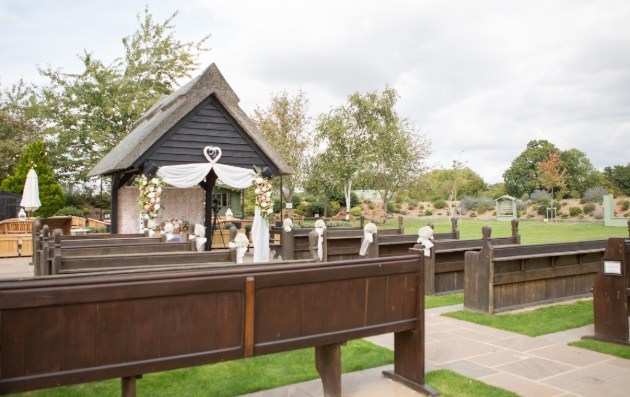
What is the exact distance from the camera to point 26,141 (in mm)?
31406

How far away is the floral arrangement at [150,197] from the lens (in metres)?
12.5

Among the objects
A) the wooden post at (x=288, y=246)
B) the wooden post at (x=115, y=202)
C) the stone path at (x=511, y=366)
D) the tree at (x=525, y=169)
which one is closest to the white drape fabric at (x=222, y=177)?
the wooden post at (x=288, y=246)

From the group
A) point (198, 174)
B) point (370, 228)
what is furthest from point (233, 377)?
point (198, 174)

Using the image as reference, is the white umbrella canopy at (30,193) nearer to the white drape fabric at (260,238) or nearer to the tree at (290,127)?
the white drape fabric at (260,238)

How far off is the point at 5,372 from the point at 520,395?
3.78 meters

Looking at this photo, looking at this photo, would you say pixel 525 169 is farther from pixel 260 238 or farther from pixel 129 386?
pixel 129 386

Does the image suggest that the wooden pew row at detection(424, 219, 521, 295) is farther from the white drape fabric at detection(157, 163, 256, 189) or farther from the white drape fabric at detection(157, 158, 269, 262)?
the white drape fabric at detection(157, 163, 256, 189)

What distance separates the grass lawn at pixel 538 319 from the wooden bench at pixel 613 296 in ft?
1.97

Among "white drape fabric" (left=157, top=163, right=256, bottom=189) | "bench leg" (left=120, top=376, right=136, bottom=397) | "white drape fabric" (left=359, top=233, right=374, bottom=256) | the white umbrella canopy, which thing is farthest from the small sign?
the white umbrella canopy

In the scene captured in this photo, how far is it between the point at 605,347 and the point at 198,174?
10.3 meters

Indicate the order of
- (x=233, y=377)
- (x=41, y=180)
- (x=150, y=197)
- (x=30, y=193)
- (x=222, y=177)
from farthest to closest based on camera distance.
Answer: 1. (x=41, y=180)
2. (x=30, y=193)
3. (x=222, y=177)
4. (x=150, y=197)
5. (x=233, y=377)

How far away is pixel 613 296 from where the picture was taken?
226 inches

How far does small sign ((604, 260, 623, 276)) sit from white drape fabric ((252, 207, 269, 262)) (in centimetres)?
849

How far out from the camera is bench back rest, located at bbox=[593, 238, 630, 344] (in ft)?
18.4
